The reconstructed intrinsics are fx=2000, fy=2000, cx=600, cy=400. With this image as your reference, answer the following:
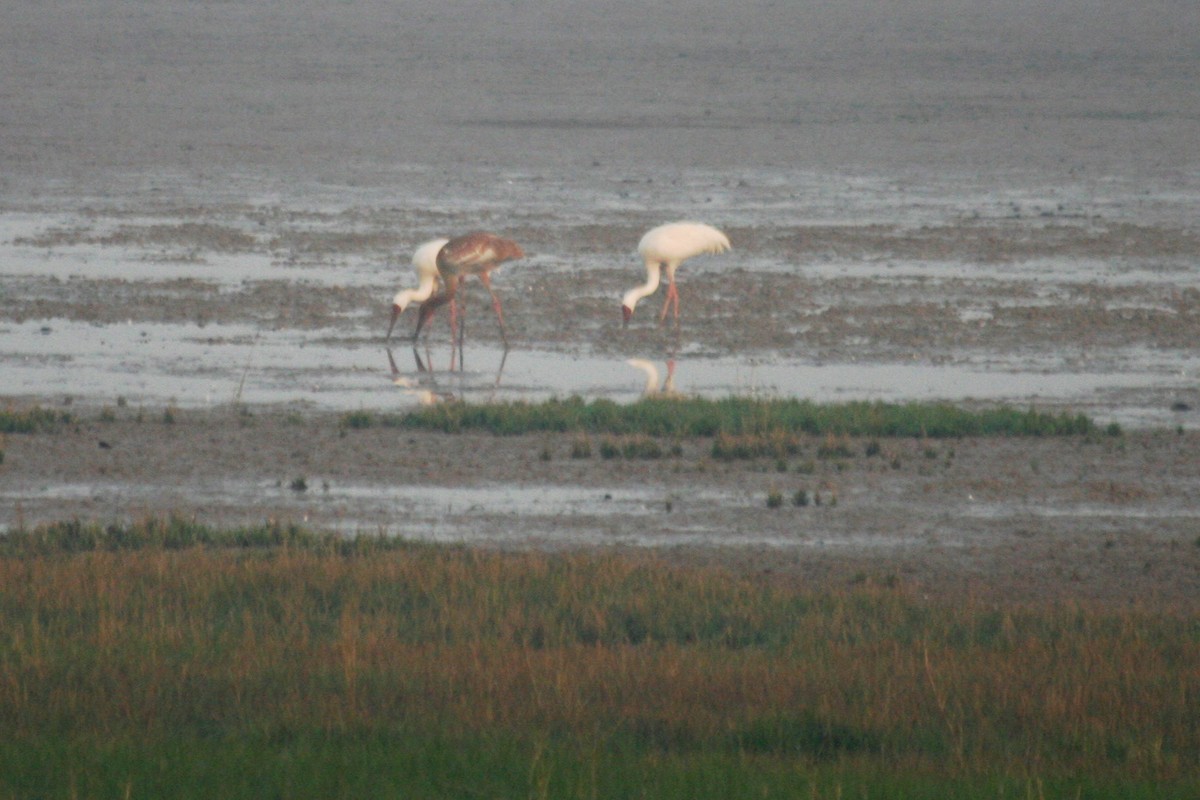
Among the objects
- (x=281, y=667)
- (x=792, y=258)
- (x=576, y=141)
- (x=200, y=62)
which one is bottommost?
(x=281, y=667)

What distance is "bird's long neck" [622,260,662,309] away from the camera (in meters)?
17.8

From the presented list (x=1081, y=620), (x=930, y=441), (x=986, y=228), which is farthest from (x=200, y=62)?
(x=1081, y=620)

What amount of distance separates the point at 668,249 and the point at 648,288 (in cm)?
55

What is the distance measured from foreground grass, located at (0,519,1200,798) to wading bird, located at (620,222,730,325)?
8444 millimetres

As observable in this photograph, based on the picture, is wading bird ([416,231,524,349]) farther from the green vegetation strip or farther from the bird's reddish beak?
the green vegetation strip

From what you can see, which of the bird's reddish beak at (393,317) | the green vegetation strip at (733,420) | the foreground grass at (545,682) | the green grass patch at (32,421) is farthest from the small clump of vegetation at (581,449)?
the bird's reddish beak at (393,317)

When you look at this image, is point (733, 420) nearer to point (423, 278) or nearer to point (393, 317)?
point (393, 317)

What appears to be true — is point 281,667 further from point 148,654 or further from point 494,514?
point 494,514

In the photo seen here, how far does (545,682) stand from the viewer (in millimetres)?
7156

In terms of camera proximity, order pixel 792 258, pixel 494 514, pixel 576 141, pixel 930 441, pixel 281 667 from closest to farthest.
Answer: pixel 281 667 → pixel 494 514 → pixel 930 441 → pixel 792 258 → pixel 576 141

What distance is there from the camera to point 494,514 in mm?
→ 11016

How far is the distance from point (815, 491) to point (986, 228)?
1295 centimetres

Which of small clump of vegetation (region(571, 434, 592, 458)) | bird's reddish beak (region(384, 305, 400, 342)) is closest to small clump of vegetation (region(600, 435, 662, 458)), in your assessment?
small clump of vegetation (region(571, 434, 592, 458))

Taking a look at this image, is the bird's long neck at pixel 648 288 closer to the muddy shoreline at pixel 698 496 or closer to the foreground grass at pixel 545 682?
the muddy shoreline at pixel 698 496
